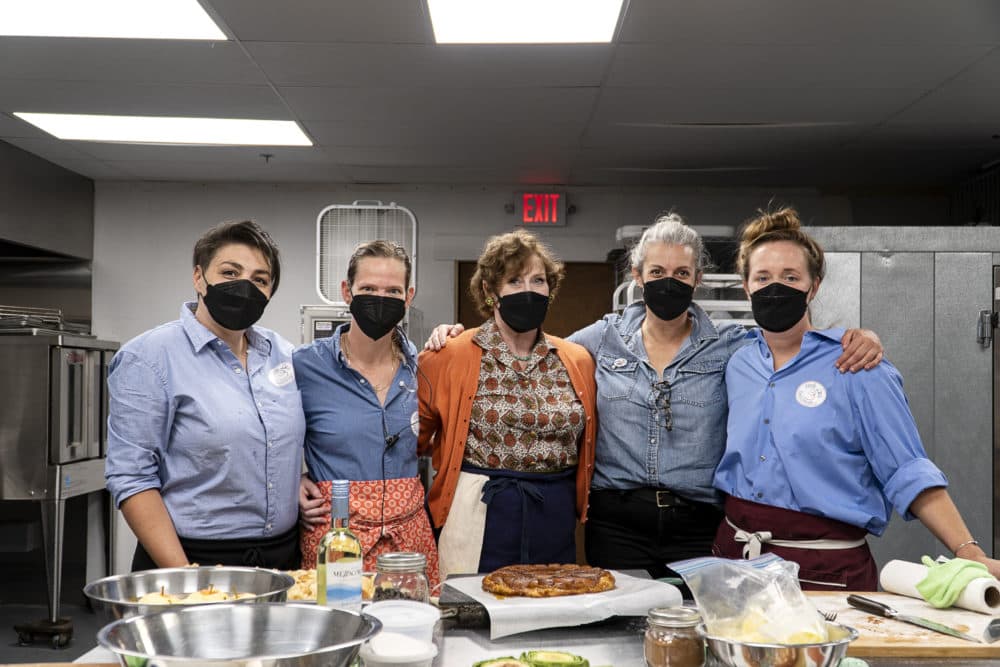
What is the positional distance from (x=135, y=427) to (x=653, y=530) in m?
1.35

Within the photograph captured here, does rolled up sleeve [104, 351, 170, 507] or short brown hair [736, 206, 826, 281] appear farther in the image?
short brown hair [736, 206, 826, 281]

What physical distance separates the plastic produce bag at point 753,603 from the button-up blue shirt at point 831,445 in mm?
→ 683

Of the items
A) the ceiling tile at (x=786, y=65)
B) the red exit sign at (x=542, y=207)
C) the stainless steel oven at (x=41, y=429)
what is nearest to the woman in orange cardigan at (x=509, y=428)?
the ceiling tile at (x=786, y=65)

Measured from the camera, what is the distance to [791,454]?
217cm

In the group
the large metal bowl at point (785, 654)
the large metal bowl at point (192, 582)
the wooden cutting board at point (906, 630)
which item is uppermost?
the large metal bowl at point (192, 582)

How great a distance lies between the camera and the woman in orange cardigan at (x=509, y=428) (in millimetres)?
2439

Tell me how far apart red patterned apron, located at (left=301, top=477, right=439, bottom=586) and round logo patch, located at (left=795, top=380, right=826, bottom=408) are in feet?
3.36

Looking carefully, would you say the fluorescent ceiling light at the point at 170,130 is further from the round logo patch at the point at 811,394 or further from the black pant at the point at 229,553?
the round logo patch at the point at 811,394

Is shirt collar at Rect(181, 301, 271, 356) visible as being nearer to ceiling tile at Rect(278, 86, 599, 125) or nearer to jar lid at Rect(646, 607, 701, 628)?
jar lid at Rect(646, 607, 701, 628)

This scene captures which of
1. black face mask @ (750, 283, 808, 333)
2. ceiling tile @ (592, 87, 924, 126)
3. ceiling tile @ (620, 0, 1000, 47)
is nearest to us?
black face mask @ (750, 283, 808, 333)

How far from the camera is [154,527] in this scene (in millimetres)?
2016

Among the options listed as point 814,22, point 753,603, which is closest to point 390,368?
point 753,603

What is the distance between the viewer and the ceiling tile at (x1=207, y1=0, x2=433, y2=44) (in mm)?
3328

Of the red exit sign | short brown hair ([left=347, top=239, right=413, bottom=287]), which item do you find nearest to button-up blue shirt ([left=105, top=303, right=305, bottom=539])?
short brown hair ([left=347, top=239, right=413, bottom=287])
